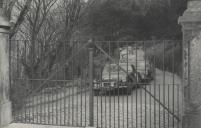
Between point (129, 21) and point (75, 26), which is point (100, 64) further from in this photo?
point (129, 21)

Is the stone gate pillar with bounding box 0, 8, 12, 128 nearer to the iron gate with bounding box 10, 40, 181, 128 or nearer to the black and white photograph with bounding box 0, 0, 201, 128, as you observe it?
Result: the black and white photograph with bounding box 0, 0, 201, 128

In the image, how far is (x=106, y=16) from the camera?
24203 mm

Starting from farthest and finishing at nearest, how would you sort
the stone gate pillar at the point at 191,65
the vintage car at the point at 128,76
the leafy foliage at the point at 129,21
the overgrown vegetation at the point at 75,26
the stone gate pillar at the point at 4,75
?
the leafy foliage at the point at 129,21, the overgrown vegetation at the point at 75,26, the stone gate pillar at the point at 4,75, the vintage car at the point at 128,76, the stone gate pillar at the point at 191,65

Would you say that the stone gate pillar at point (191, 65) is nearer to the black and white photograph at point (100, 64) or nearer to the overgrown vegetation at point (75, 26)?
the black and white photograph at point (100, 64)

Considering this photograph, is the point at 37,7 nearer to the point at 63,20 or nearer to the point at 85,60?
the point at 63,20

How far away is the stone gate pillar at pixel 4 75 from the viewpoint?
830 cm

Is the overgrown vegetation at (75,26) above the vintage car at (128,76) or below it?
above

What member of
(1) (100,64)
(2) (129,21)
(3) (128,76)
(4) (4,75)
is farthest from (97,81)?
(2) (129,21)

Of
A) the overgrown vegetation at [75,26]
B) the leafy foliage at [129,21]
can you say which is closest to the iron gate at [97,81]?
the overgrown vegetation at [75,26]

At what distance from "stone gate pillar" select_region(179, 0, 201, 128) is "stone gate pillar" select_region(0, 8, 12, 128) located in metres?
4.17

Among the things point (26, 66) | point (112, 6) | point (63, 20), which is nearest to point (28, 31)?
point (63, 20)

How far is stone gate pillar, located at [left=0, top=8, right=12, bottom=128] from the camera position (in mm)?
8305

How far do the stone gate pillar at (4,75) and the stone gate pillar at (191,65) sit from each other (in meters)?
4.17

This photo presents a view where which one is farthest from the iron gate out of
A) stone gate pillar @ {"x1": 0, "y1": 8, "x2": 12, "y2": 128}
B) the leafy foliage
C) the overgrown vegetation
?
the leafy foliage
